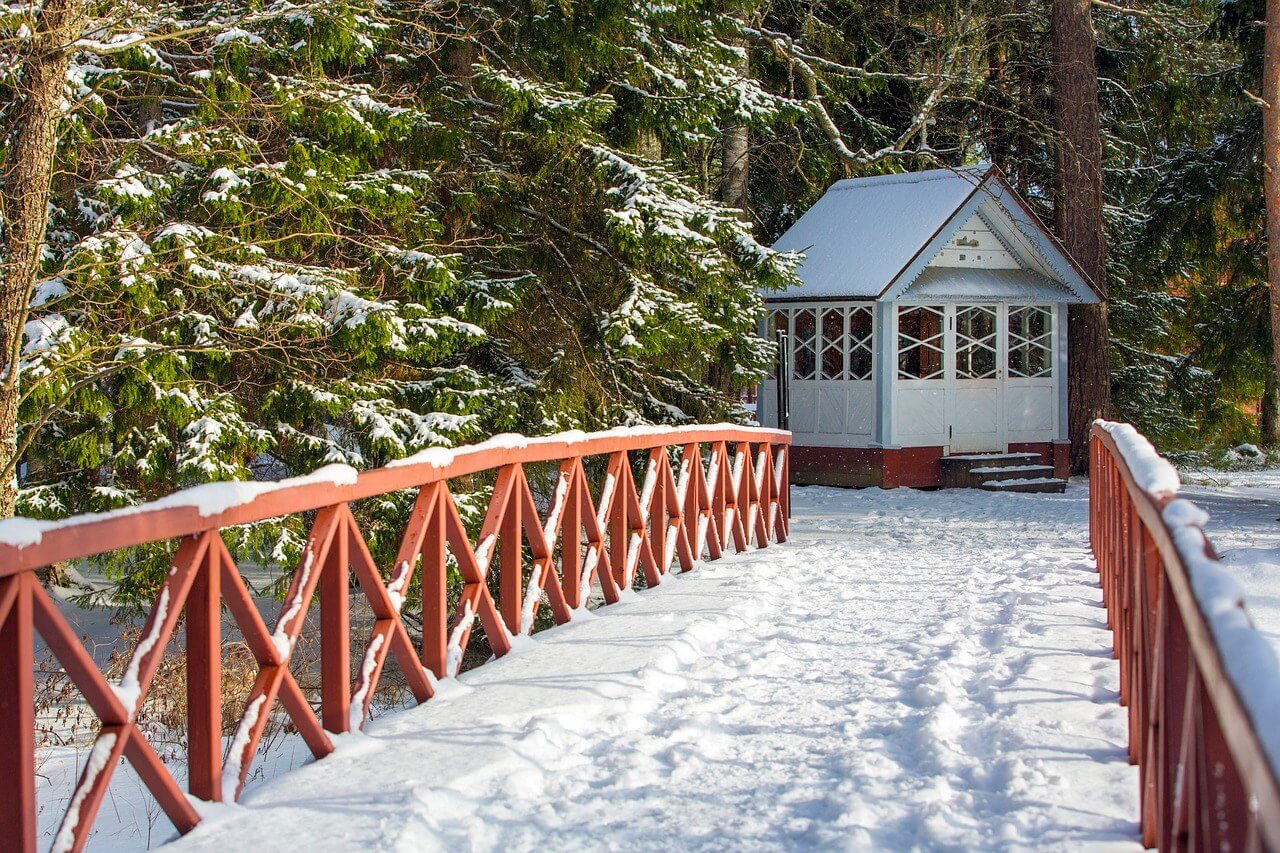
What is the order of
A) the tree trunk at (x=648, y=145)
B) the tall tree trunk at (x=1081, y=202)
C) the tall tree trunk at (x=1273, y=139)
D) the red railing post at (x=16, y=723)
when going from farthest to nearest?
1. the tall tree trunk at (x=1081, y=202)
2. the tree trunk at (x=648, y=145)
3. the tall tree trunk at (x=1273, y=139)
4. the red railing post at (x=16, y=723)

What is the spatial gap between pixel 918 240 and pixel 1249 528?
20.1 feet

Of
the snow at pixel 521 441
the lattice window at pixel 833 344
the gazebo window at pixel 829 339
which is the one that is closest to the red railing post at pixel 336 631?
the snow at pixel 521 441

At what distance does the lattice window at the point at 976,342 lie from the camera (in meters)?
18.4

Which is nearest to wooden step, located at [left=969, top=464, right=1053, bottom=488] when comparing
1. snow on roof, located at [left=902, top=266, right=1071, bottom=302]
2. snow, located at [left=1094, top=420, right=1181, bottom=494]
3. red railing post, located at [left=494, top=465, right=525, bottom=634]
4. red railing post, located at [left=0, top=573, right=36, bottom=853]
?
snow on roof, located at [left=902, top=266, right=1071, bottom=302]

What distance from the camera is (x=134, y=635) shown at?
32.2 feet

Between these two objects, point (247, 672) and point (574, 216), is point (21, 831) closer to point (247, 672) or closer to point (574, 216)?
point (247, 672)

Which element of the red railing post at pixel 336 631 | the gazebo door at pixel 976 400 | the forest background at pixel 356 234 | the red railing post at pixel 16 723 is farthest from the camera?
the gazebo door at pixel 976 400

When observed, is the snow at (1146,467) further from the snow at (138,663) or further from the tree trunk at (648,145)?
the tree trunk at (648,145)

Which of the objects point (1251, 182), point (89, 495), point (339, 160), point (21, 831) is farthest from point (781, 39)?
point (21, 831)

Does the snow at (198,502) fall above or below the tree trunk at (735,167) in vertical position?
below

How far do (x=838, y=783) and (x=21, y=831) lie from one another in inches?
89.9

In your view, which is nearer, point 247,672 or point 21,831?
point 21,831

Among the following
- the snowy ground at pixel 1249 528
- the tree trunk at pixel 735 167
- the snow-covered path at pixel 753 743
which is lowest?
the snowy ground at pixel 1249 528

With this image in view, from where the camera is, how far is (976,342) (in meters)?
18.1
